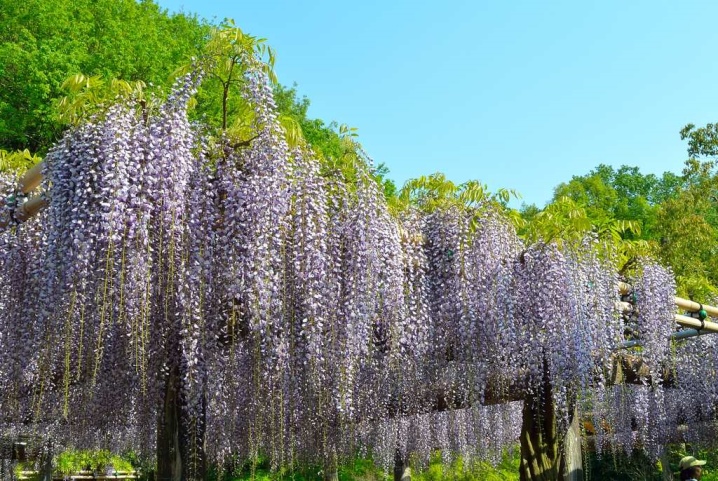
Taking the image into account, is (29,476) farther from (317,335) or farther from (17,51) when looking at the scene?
(317,335)

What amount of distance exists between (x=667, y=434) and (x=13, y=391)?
13.4 meters

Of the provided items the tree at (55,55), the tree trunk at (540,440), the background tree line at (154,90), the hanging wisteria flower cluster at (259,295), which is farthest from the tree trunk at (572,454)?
the tree at (55,55)

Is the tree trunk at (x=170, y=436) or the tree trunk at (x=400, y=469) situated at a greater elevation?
the tree trunk at (x=170, y=436)

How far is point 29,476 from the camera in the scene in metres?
17.9

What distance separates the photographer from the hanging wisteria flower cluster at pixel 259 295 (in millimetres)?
5195

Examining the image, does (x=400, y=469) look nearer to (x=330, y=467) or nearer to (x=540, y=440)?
(x=330, y=467)

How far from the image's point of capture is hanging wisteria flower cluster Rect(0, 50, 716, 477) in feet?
17.0

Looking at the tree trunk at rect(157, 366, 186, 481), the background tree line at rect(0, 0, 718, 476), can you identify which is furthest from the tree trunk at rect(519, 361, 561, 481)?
the tree trunk at rect(157, 366, 186, 481)

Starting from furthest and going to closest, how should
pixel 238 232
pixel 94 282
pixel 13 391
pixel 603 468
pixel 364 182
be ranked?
pixel 603 468 → pixel 13 391 → pixel 364 182 → pixel 238 232 → pixel 94 282

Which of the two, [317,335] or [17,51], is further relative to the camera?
[17,51]

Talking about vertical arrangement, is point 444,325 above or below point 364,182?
below

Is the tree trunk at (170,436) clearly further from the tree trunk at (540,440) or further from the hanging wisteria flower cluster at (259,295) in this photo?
the tree trunk at (540,440)

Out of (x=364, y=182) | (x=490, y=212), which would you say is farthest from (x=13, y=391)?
(x=490, y=212)

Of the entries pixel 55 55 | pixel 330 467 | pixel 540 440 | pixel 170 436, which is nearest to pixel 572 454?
pixel 540 440
